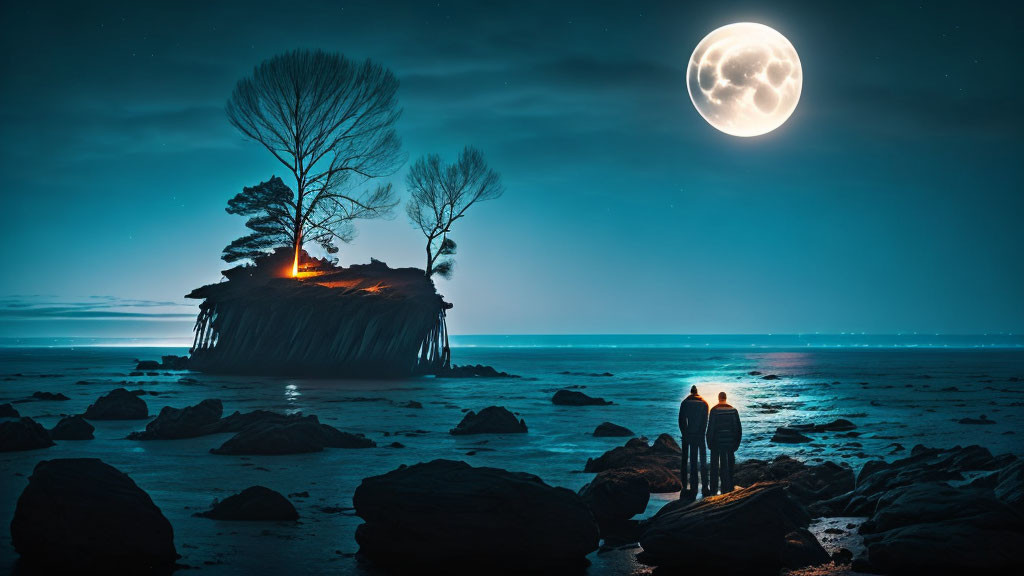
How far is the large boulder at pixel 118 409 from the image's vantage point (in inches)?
919

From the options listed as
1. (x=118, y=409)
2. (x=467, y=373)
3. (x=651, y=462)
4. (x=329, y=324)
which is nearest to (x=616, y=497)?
(x=651, y=462)

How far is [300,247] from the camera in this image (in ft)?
173

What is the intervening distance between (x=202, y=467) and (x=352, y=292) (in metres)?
31.2

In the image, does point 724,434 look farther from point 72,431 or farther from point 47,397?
point 47,397

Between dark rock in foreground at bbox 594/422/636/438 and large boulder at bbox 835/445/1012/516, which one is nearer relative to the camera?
large boulder at bbox 835/445/1012/516

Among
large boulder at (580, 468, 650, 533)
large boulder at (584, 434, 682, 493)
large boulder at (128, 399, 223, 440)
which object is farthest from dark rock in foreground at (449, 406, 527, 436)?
large boulder at (580, 468, 650, 533)

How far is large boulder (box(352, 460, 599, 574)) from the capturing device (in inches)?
321

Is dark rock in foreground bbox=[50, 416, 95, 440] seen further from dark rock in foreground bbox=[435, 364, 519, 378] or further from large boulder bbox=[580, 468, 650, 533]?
dark rock in foreground bbox=[435, 364, 519, 378]

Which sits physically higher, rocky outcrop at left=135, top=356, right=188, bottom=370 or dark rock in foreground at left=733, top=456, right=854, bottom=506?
rocky outcrop at left=135, top=356, right=188, bottom=370

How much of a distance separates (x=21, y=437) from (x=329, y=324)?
28643 millimetres

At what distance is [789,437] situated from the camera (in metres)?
19.2

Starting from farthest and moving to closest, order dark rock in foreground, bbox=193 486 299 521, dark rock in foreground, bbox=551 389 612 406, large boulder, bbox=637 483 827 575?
1. dark rock in foreground, bbox=551 389 612 406
2. dark rock in foreground, bbox=193 486 299 521
3. large boulder, bbox=637 483 827 575

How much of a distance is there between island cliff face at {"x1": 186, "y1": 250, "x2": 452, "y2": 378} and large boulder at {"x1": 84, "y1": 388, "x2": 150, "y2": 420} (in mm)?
20373

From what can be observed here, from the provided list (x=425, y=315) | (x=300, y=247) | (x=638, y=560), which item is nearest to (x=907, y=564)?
(x=638, y=560)
